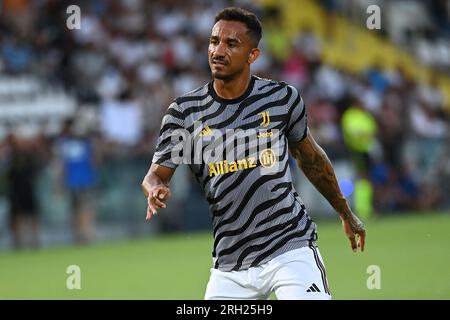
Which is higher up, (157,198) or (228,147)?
(228,147)

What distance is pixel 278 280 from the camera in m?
6.94

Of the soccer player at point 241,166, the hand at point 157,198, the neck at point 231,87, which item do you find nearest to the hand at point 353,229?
the soccer player at point 241,166

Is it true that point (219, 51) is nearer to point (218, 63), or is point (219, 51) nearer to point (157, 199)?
point (218, 63)

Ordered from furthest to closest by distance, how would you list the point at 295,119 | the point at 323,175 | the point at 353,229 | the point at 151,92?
the point at 151,92, the point at 353,229, the point at 323,175, the point at 295,119

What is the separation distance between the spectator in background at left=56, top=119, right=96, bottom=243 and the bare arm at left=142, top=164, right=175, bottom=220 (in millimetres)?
13039

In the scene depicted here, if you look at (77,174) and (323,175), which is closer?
(323,175)

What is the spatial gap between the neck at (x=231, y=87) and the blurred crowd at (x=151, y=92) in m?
13.0

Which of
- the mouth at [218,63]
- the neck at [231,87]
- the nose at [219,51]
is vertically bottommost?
the neck at [231,87]

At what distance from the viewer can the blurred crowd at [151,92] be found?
66.2 feet

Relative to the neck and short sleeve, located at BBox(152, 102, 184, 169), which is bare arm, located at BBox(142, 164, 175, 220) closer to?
short sleeve, located at BBox(152, 102, 184, 169)

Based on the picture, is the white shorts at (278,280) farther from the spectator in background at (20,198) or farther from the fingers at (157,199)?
the spectator in background at (20,198)

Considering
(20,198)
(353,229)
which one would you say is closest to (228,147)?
(353,229)

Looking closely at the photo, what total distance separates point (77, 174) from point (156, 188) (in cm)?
1349

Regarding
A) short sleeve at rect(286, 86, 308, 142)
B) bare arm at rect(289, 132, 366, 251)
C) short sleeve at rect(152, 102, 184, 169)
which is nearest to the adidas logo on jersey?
bare arm at rect(289, 132, 366, 251)
